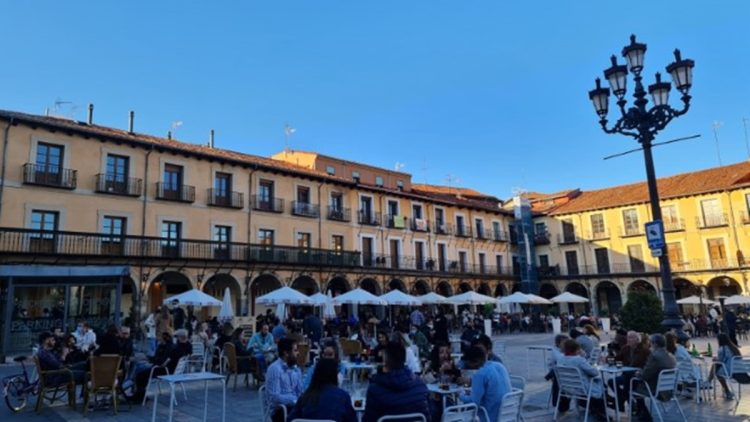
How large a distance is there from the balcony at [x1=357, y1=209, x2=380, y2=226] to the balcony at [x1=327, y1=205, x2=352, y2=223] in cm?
77

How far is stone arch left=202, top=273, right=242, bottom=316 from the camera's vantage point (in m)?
23.6

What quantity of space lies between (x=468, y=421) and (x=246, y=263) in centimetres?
2037

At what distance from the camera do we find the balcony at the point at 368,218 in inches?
1193

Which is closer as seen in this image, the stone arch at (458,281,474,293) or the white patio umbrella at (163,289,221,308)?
the white patio umbrella at (163,289,221,308)

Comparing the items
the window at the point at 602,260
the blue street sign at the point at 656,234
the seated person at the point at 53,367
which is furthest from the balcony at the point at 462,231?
the seated person at the point at 53,367

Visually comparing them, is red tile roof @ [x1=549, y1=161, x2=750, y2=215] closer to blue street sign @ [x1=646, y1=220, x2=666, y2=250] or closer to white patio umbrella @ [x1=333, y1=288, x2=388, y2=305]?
white patio umbrella @ [x1=333, y1=288, x2=388, y2=305]

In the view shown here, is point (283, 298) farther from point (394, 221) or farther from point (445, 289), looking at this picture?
point (445, 289)

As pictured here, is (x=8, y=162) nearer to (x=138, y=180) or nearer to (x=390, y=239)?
(x=138, y=180)

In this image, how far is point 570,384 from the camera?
652cm

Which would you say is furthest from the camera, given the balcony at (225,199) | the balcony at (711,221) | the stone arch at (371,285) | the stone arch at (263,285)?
the balcony at (711,221)

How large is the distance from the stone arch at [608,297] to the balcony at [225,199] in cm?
2826

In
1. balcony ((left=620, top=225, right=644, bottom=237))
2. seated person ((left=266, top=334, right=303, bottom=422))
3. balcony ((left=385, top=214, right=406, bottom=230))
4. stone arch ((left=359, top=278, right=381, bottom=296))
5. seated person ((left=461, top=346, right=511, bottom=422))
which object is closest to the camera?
seated person ((left=461, top=346, right=511, bottom=422))

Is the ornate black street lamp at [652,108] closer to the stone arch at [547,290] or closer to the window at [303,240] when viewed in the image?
the window at [303,240]

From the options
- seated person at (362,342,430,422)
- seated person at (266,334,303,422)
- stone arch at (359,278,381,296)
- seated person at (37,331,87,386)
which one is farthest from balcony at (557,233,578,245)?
seated person at (362,342,430,422)
